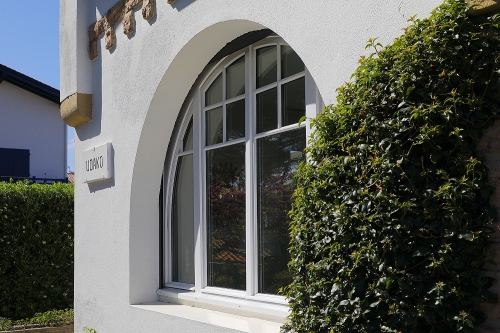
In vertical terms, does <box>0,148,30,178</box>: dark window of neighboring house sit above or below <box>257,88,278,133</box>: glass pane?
above

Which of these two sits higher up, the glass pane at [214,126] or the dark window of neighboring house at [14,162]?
the dark window of neighboring house at [14,162]

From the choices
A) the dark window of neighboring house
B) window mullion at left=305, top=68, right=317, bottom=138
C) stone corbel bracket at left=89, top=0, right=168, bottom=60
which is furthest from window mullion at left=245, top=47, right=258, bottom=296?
the dark window of neighboring house

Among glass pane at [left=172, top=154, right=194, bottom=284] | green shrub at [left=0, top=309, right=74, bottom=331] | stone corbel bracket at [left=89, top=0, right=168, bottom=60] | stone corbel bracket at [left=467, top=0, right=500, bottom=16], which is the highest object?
stone corbel bracket at [left=89, top=0, right=168, bottom=60]

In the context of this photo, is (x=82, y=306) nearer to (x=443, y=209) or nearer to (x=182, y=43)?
(x=182, y=43)

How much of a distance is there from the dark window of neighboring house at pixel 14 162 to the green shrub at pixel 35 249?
27.9ft

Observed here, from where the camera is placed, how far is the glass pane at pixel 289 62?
4.79m

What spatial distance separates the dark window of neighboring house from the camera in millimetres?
18853

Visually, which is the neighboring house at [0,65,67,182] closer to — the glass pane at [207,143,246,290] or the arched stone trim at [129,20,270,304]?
the arched stone trim at [129,20,270,304]

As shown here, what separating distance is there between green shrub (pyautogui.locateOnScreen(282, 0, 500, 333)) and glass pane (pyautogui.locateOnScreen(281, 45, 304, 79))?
1551 millimetres

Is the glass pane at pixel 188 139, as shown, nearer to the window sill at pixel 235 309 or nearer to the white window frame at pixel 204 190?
the white window frame at pixel 204 190

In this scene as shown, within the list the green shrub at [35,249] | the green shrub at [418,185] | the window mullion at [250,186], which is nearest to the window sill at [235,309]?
the window mullion at [250,186]

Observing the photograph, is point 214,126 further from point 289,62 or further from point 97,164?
point 97,164

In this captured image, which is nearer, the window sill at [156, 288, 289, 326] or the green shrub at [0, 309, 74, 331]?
the window sill at [156, 288, 289, 326]

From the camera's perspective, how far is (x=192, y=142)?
20.3 ft
